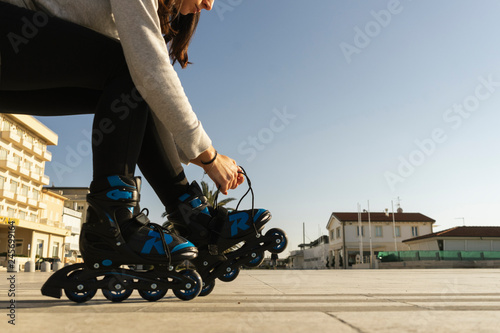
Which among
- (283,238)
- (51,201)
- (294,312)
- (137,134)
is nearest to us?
(294,312)

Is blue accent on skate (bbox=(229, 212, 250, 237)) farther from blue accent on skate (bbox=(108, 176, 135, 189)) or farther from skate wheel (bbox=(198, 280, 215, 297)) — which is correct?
blue accent on skate (bbox=(108, 176, 135, 189))

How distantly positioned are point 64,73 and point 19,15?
222mm

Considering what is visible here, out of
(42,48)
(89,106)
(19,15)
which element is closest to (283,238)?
(89,106)

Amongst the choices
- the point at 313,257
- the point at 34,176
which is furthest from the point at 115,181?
the point at 313,257

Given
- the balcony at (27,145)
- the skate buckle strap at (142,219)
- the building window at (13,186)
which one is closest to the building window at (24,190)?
the building window at (13,186)

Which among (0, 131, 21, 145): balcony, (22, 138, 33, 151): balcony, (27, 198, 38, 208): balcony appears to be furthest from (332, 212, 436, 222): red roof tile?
(0, 131, 21, 145): balcony

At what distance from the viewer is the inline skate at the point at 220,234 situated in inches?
70.9

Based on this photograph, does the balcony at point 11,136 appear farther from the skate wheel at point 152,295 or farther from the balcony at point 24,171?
the skate wheel at point 152,295

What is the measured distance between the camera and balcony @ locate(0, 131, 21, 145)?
31375 millimetres

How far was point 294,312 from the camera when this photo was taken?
114cm

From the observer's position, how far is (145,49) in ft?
4.63

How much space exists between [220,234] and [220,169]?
32cm

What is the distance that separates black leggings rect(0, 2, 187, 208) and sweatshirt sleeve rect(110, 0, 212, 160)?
0.26ft

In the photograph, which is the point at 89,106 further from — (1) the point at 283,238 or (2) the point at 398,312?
(2) the point at 398,312
